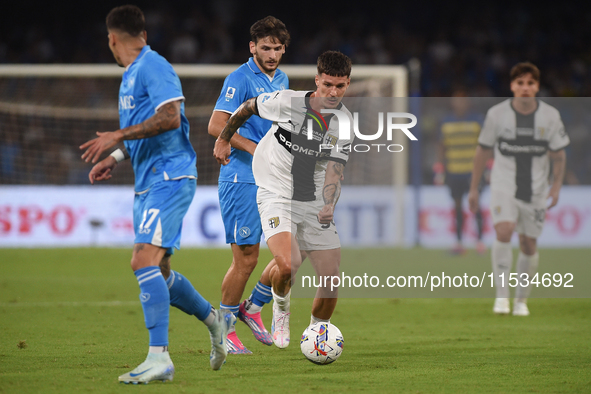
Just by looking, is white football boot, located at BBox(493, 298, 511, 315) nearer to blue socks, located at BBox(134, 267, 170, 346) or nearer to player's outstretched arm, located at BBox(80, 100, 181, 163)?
blue socks, located at BBox(134, 267, 170, 346)

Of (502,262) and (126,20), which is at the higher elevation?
(126,20)

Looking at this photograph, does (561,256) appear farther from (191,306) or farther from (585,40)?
(585,40)

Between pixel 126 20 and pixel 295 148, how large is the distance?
138 centimetres

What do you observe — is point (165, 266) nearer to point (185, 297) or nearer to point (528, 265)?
point (185, 297)

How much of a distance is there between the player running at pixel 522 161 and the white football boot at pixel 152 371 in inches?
161

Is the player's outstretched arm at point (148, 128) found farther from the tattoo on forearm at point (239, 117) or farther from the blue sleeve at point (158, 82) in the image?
the tattoo on forearm at point (239, 117)

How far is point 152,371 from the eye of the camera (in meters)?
3.70

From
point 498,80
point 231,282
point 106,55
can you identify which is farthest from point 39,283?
point 498,80

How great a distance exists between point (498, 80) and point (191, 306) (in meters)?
15.6

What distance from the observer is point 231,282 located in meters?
5.01

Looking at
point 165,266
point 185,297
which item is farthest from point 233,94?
point 185,297

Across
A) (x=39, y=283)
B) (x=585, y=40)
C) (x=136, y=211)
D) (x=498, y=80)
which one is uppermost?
(x=585, y=40)

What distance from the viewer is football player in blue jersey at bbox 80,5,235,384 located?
3.76 meters

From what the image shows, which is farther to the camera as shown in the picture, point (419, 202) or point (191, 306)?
point (419, 202)
